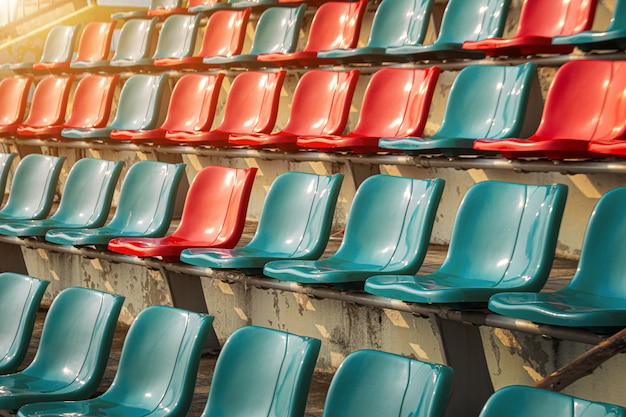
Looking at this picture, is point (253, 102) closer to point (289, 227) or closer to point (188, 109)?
point (188, 109)

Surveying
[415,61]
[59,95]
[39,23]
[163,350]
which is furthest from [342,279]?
[39,23]

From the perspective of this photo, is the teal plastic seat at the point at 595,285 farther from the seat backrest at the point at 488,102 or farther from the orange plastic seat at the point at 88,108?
the orange plastic seat at the point at 88,108

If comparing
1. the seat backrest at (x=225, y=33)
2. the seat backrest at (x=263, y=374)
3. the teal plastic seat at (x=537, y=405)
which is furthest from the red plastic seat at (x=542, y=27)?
the teal plastic seat at (x=537, y=405)

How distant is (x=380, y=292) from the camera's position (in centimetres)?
138

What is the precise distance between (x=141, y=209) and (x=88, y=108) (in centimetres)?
83

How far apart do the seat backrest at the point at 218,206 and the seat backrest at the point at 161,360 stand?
606 millimetres

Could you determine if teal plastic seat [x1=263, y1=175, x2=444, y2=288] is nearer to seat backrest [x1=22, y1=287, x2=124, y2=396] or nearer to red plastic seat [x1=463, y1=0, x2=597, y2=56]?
seat backrest [x1=22, y1=287, x2=124, y2=396]

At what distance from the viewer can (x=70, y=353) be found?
144 centimetres

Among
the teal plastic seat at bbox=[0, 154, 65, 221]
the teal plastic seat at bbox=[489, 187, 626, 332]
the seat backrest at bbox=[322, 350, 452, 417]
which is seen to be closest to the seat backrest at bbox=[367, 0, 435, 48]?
the teal plastic seat at bbox=[0, 154, 65, 221]

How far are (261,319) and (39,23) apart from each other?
2791 mm

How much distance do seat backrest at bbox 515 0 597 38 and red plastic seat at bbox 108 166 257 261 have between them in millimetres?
620

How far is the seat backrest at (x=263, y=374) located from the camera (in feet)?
3.37

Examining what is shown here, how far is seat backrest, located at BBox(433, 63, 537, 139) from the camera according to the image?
71.1 inches

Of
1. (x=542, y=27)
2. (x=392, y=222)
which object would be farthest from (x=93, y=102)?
(x=392, y=222)
